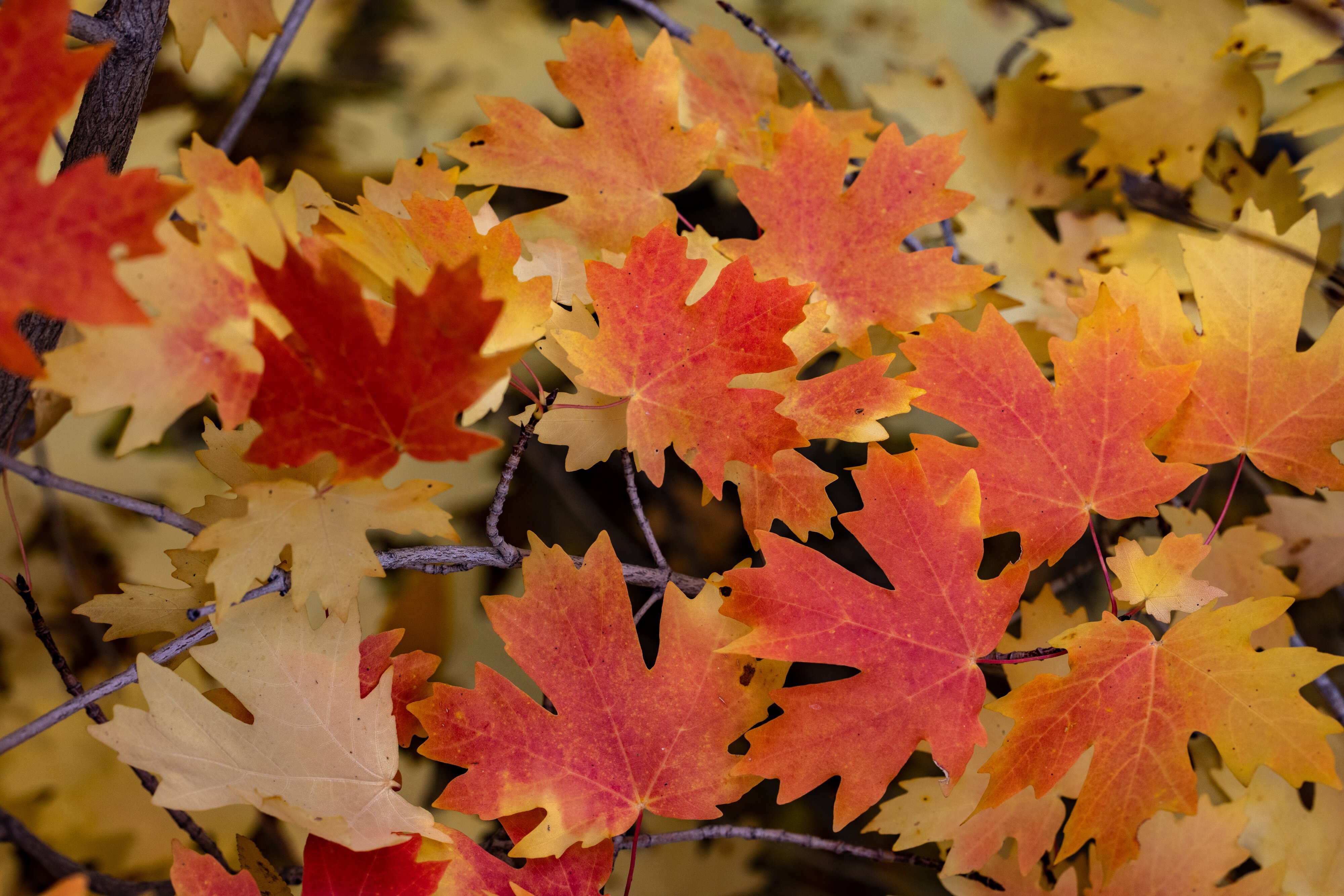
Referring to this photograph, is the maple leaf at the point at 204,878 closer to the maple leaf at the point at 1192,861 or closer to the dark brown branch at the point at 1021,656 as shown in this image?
the dark brown branch at the point at 1021,656

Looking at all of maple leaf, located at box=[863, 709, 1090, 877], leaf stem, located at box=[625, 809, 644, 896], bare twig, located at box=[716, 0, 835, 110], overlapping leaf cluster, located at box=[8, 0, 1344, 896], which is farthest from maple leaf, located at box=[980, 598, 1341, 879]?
bare twig, located at box=[716, 0, 835, 110]

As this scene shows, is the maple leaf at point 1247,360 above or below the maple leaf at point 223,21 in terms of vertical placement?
below

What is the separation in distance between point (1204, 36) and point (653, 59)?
0.71m

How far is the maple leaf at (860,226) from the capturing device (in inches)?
25.8

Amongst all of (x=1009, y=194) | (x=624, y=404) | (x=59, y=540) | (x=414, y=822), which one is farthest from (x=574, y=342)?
(x=59, y=540)

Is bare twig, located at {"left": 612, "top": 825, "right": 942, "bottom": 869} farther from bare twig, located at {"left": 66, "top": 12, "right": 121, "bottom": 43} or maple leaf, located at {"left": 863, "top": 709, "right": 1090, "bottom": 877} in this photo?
bare twig, located at {"left": 66, "top": 12, "right": 121, "bottom": 43}

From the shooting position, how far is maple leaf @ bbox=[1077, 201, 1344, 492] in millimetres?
629

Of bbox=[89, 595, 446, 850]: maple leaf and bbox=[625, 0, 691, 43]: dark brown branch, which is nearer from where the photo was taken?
bbox=[89, 595, 446, 850]: maple leaf

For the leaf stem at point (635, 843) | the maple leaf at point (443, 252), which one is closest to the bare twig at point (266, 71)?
the maple leaf at point (443, 252)

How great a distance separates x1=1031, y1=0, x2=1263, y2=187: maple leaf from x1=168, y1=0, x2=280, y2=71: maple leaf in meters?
0.86

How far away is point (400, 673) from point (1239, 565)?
79 cm

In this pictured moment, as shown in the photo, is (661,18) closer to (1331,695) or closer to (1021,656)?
(1021,656)

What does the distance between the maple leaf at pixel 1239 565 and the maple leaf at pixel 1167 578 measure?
192 mm

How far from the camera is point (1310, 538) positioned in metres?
0.83
